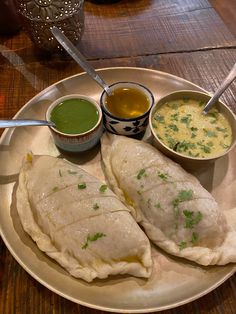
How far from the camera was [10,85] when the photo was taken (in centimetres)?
237

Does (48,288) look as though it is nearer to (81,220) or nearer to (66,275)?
(66,275)

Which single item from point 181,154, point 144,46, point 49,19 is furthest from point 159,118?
point 49,19

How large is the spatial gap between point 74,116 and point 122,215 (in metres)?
0.67

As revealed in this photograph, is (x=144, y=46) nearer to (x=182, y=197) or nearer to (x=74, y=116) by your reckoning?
(x=74, y=116)

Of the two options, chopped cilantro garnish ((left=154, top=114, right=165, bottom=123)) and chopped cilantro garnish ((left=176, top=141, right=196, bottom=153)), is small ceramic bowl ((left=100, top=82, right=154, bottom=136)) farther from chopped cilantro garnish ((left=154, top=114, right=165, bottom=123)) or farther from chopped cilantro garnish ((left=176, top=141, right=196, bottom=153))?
chopped cilantro garnish ((left=176, top=141, right=196, bottom=153))

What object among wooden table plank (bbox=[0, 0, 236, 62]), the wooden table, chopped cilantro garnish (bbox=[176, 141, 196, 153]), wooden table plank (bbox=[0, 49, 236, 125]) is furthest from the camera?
wooden table plank (bbox=[0, 0, 236, 62])

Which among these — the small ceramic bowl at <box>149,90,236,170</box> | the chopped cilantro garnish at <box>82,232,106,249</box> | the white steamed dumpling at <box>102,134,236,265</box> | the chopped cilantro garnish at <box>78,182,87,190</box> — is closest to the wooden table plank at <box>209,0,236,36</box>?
the small ceramic bowl at <box>149,90,236,170</box>

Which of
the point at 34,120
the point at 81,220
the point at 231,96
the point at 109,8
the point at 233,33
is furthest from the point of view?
the point at 109,8

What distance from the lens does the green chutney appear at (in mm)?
1892

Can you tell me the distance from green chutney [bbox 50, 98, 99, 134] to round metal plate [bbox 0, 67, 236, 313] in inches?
6.6

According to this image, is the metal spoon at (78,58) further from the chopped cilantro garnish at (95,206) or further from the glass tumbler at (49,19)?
the chopped cilantro garnish at (95,206)

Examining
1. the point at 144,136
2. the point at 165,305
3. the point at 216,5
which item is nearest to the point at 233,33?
the point at 216,5

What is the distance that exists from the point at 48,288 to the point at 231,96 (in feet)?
5.71

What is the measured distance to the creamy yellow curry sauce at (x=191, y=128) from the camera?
1779 mm
